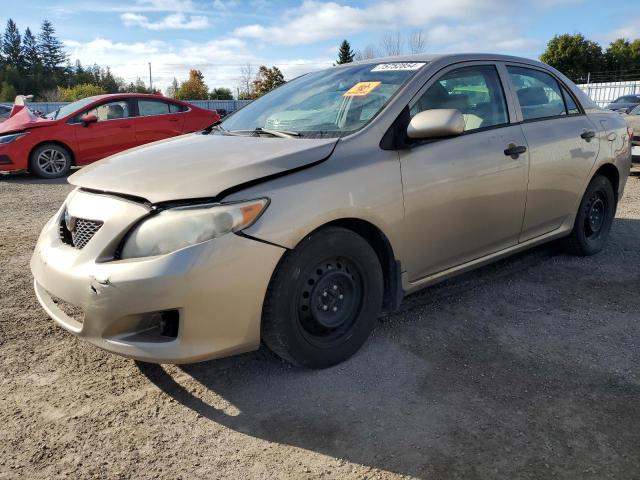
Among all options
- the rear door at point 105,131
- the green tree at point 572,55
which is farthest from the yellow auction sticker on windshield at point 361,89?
the green tree at point 572,55

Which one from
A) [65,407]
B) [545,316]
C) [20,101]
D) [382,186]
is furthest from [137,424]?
[20,101]

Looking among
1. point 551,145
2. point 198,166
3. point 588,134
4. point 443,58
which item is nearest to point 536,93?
point 551,145

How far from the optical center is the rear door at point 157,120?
10.2 metres

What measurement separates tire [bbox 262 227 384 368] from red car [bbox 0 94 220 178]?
26.8ft

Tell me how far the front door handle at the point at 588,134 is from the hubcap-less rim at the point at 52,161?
8.60m

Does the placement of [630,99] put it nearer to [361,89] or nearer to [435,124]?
[361,89]

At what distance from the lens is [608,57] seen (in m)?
56.0

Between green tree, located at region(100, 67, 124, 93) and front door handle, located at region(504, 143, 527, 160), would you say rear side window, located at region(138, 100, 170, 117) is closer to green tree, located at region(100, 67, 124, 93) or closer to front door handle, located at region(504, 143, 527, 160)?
front door handle, located at region(504, 143, 527, 160)

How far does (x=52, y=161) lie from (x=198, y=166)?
8279 millimetres

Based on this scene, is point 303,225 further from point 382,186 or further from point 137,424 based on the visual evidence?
point 137,424

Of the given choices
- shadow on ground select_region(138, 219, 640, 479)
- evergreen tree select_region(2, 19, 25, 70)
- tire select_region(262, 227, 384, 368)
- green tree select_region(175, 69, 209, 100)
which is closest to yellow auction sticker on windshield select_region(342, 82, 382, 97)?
tire select_region(262, 227, 384, 368)

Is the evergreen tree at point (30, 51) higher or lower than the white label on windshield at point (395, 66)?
higher

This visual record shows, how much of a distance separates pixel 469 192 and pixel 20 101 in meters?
10.6

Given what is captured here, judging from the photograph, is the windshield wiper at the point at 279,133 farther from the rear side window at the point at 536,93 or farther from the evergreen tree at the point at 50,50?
the evergreen tree at the point at 50,50
